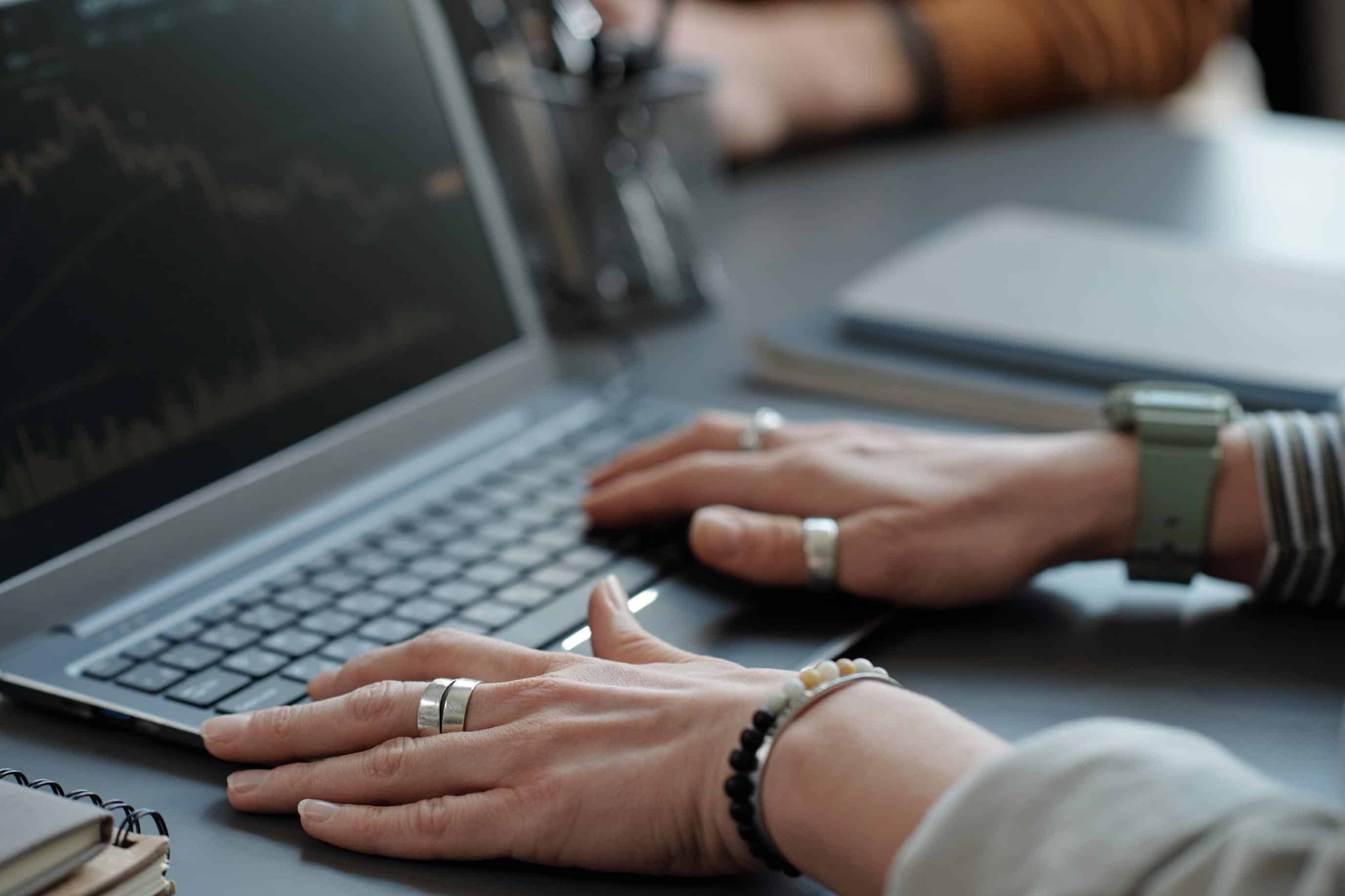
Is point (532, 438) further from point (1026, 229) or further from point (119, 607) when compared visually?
point (1026, 229)

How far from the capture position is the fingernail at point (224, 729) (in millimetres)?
546

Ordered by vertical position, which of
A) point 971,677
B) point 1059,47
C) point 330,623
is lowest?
point 971,677

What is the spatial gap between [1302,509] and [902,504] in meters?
0.21

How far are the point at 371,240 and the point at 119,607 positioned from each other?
283 mm

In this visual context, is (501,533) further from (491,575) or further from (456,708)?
(456,708)

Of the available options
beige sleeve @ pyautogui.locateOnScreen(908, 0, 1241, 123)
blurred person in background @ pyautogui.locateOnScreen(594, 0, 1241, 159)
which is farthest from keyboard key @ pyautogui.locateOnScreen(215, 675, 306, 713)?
beige sleeve @ pyautogui.locateOnScreen(908, 0, 1241, 123)

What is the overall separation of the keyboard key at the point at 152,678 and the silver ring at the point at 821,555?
30 centimetres

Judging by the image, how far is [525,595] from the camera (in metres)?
0.67

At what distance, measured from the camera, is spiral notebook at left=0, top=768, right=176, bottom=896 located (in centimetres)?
42

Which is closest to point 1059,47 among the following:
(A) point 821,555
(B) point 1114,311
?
(B) point 1114,311

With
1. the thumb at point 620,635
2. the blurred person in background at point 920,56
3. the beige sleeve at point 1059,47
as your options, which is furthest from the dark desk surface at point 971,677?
the beige sleeve at point 1059,47

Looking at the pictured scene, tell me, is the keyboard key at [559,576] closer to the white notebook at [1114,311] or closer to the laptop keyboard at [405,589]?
the laptop keyboard at [405,589]

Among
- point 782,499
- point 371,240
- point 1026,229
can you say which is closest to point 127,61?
point 371,240

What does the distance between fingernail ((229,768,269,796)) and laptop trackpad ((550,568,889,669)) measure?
0.15 metres
